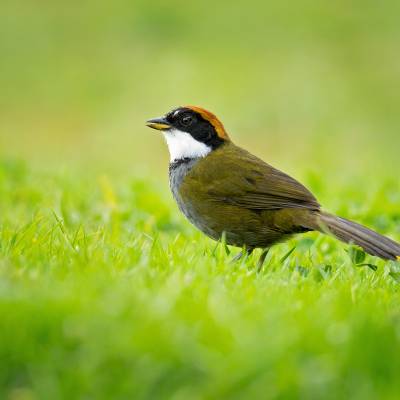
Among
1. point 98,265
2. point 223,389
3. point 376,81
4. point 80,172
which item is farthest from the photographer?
point 376,81

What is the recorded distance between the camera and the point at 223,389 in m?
3.15

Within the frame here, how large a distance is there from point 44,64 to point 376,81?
7.65 metres

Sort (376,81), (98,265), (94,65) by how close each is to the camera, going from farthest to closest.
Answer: (94,65)
(376,81)
(98,265)

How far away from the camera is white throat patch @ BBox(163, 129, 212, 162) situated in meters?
6.23

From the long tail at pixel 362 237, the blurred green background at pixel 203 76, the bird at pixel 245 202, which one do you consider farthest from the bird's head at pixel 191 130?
the blurred green background at pixel 203 76

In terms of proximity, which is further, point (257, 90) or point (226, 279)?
point (257, 90)

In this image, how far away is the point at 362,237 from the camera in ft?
17.1

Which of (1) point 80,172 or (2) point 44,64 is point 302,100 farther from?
(1) point 80,172

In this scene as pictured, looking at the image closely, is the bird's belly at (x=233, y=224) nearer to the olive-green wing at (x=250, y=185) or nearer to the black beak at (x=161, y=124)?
the olive-green wing at (x=250, y=185)

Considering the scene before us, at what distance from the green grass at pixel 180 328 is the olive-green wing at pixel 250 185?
1.06m

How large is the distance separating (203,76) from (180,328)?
1455 centimetres

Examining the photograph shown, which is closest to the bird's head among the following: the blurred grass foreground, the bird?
the bird

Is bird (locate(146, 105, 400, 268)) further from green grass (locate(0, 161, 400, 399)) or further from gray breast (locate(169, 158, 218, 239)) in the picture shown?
green grass (locate(0, 161, 400, 399))

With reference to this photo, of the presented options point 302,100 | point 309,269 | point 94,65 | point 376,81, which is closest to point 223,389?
point 309,269
